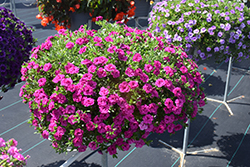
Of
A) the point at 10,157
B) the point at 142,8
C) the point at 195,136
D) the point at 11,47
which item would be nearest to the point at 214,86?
the point at 195,136

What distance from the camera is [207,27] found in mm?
2584

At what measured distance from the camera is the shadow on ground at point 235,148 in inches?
127

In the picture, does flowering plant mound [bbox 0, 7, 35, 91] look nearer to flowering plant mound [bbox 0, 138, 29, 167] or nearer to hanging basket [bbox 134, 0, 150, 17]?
flowering plant mound [bbox 0, 138, 29, 167]

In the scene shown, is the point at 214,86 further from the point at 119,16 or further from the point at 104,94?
the point at 104,94

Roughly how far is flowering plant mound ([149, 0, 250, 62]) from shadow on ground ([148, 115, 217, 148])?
1.29 metres

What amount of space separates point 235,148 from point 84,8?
2558mm

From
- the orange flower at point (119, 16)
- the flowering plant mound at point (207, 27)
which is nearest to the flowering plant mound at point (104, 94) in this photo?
the flowering plant mound at point (207, 27)

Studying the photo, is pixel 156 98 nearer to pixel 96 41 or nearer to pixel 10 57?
pixel 96 41

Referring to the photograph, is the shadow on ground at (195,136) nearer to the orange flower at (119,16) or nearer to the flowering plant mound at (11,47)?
the orange flower at (119,16)

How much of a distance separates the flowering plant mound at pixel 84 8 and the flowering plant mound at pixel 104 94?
4.31ft

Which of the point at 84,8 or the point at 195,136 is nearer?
the point at 84,8

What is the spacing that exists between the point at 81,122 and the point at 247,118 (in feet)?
10.4

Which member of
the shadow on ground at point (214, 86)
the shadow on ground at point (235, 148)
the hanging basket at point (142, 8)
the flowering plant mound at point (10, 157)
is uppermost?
the hanging basket at point (142, 8)

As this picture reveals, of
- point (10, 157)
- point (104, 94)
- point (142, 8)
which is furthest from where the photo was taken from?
point (142, 8)
